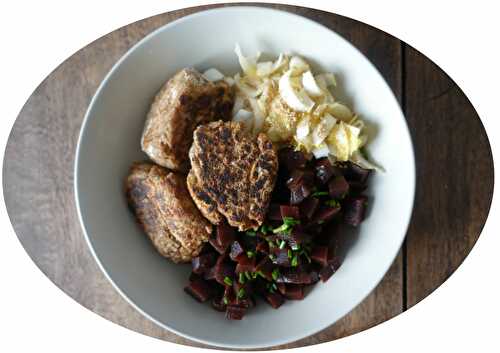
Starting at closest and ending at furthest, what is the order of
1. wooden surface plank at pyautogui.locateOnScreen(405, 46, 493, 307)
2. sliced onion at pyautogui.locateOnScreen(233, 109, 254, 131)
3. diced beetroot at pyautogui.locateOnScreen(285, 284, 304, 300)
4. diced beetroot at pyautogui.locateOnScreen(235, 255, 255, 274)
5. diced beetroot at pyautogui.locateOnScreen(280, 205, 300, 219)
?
diced beetroot at pyautogui.locateOnScreen(280, 205, 300, 219)
diced beetroot at pyautogui.locateOnScreen(235, 255, 255, 274)
diced beetroot at pyautogui.locateOnScreen(285, 284, 304, 300)
sliced onion at pyautogui.locateOnScreen(233, 109, 254, 131)
wooden surface plank at pyautogui.locateOnScreen(405, 46, 493, 307)

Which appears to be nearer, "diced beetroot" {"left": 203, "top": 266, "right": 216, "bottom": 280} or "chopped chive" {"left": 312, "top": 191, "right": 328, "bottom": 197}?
"chopped chive" {"left": 312, "top": 191, "right": 328, "bottom": 197}

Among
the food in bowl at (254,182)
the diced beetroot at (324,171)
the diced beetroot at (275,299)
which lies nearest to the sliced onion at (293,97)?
the food in bowl at (254,182)

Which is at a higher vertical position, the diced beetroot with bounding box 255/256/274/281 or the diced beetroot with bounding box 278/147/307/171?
the diced beetroot with bounding box 278/147/307/171

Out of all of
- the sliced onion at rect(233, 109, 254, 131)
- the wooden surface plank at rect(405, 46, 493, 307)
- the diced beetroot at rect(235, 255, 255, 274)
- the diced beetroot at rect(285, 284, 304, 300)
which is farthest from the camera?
the wooden surface plank at rect(405, 46, 493, 307)

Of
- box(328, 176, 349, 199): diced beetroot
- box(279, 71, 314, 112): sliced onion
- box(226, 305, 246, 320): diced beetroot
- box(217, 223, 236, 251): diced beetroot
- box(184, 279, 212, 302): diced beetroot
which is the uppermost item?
box(279, 71, 314, 112): sliced onion

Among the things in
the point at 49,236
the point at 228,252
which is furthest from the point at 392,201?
the point at 49,236

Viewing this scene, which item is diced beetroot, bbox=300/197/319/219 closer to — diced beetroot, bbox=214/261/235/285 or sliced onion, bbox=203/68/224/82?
diced beetroot, bbox=214/261/235/285

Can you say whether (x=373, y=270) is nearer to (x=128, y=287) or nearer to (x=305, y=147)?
(x=305, y=147)

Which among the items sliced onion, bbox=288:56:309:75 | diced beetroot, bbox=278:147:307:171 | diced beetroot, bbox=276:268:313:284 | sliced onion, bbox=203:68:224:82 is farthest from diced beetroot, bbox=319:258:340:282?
sliced onion, bbox=203:68:224:82
